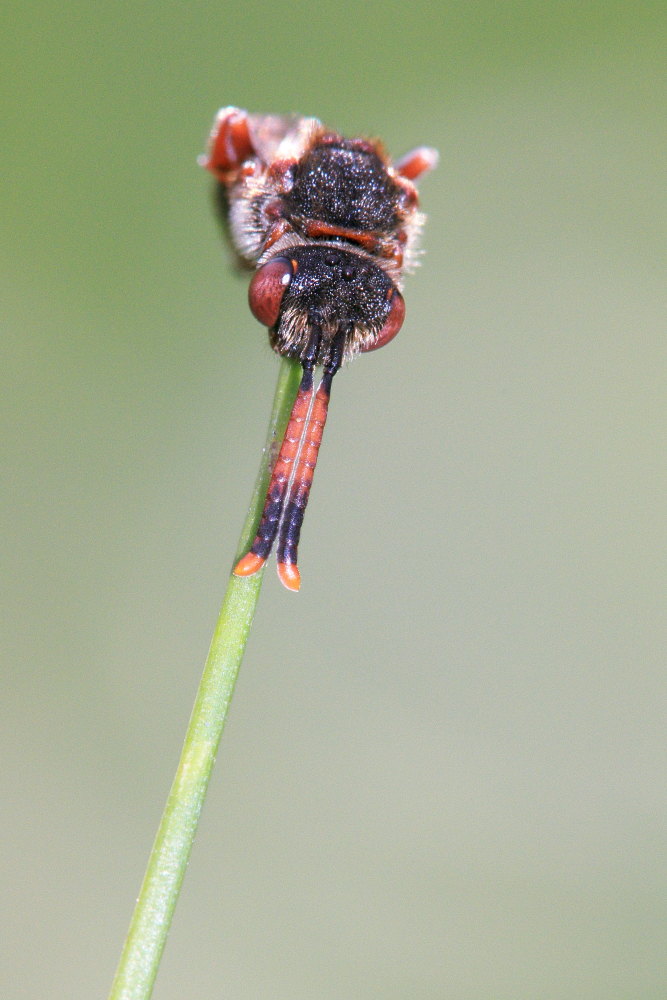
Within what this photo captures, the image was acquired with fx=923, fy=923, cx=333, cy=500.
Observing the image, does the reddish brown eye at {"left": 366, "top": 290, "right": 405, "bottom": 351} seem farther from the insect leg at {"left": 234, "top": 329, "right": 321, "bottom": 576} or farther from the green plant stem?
the green plant stem

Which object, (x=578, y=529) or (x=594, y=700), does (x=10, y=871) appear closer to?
(x=594, y=700)

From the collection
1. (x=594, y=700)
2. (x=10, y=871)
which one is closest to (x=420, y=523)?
(x=594, y=700)

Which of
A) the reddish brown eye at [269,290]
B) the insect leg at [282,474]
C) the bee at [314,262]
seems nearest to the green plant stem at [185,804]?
the insect leg at [282,474]

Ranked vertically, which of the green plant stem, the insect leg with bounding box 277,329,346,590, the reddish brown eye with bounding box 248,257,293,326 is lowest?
the green plant stem

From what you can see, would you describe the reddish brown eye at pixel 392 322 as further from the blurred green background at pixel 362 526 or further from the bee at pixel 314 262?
the blurred green background at pixel 362 526

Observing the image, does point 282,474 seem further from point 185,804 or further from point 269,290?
point 185,804

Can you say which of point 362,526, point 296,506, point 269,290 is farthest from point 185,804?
point 362,526

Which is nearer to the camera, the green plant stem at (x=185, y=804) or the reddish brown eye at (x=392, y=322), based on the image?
the green plant stem at (x=185, y=804)

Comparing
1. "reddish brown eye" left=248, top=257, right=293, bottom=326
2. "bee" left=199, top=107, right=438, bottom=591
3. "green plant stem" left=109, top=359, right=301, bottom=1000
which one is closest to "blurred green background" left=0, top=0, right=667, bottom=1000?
"bee" left=199, top=107, right=438, bottom=591
